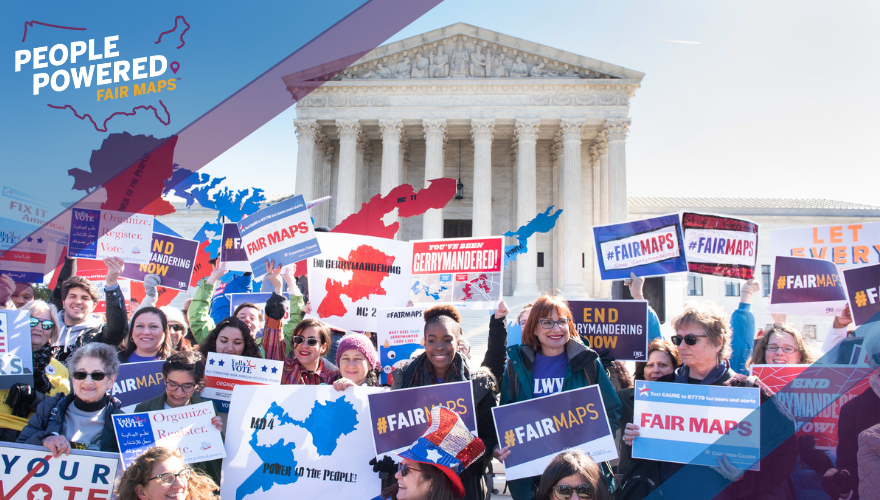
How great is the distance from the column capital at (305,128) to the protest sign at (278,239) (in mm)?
25268

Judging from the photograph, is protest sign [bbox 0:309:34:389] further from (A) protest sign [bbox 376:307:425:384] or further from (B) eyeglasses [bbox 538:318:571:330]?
(B) eyeglasses [bbox 538:318:571:330]

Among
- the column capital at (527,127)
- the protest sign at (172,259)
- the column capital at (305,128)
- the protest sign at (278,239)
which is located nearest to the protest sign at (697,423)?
the protest sign at (278,239)

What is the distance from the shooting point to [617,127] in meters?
29.4

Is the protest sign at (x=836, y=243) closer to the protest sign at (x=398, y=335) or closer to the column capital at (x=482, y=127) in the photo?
the protest sign at (x=398, y=335)

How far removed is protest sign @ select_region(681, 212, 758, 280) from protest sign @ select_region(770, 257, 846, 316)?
0.49m

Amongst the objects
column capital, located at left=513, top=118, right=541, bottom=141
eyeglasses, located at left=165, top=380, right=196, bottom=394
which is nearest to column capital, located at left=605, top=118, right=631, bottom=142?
column capital, located at left=513, top=118, right=541, bottom=141

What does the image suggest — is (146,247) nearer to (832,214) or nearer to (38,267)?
(38,267)

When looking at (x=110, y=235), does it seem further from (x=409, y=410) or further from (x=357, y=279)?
(x=409, y=410)

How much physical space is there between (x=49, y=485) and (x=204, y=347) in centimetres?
146

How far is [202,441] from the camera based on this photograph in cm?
387

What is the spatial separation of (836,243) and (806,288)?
0.66 metres

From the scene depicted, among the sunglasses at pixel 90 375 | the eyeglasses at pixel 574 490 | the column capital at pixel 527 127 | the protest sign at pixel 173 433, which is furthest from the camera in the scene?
the column capital at pixel 527 127

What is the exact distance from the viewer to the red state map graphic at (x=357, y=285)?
655cm

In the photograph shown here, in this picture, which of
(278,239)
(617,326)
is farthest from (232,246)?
(617,326)
